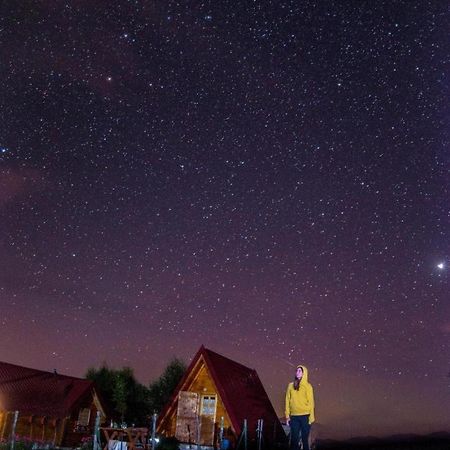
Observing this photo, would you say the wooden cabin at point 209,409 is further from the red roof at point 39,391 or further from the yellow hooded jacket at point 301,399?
the yellow hooded jacket at point 301,399

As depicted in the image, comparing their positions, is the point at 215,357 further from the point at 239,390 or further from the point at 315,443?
the point at 315,443

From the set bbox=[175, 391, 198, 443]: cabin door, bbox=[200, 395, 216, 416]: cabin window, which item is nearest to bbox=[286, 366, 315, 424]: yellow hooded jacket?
bbox=[175, 391, 198, 443]: cabin door

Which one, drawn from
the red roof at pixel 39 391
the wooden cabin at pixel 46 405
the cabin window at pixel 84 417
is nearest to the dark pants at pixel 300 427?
the wooden cabin at pixel 46 405

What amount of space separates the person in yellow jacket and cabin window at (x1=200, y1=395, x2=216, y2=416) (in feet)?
60.8

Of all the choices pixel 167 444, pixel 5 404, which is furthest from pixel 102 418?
pixel 167 444

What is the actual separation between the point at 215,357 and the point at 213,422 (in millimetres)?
4008

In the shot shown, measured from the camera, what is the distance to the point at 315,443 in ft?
111

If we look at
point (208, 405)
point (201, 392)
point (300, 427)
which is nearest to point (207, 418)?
point (208, 405)

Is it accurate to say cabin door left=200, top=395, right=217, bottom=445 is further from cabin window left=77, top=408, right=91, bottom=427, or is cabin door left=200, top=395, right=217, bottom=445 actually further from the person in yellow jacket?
the person in yellow jacket

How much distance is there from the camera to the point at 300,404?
12211 mm

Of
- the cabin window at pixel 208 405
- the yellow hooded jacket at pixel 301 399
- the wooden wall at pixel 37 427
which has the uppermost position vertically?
the cabin window at pixel 208 405

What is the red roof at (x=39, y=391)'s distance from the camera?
3795 cm

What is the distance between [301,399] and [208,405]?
19.3 metres

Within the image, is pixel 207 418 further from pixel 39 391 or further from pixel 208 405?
pixel 39 391
